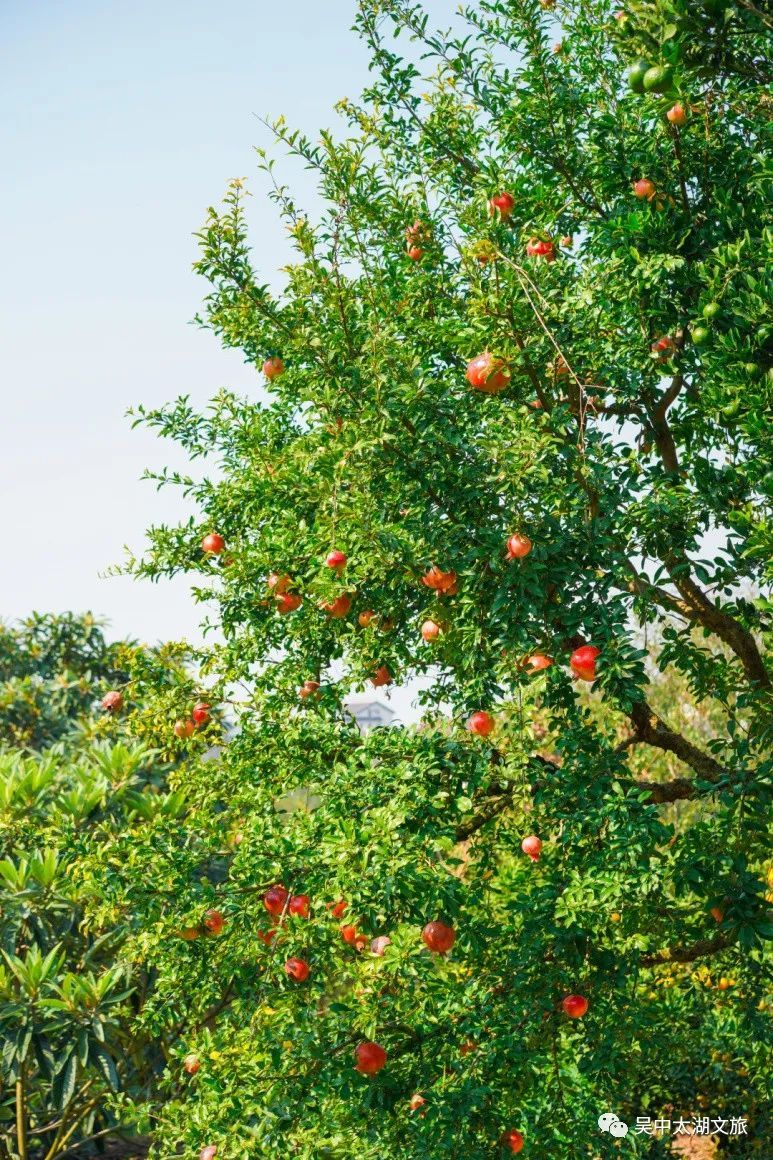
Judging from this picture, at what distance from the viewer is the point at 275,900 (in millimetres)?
4281

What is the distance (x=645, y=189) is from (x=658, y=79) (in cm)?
73

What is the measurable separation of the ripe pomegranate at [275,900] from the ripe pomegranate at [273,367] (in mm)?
2626

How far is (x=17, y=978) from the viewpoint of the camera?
7039 mm

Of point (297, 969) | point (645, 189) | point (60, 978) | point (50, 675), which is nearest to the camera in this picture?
point (297, 969)

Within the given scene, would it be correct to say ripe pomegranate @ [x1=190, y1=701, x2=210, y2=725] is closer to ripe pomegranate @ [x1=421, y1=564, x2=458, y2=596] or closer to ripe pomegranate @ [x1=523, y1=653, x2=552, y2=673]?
ripe pomegranate @ [x1=421, y1=564, x2=458, y2=596]

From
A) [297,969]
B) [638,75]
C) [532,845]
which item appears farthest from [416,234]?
[297,969]

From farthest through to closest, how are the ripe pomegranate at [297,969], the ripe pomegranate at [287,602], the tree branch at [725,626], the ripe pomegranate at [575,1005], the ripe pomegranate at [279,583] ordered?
the tree branch at [725,626], the ripe pomegranate at [287,602], the ripe pomegranate at [279,583], the ripe pomegranate at [297,969], the ripe pomegranate at [575,1005]

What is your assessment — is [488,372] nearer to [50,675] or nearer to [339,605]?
[339,605]

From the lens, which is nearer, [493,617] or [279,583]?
[493,617]

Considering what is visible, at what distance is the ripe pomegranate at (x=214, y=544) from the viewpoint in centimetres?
542

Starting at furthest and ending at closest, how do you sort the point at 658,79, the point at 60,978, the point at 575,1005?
the point at 60,978 → the point at 575,1005 → the point at 658,79

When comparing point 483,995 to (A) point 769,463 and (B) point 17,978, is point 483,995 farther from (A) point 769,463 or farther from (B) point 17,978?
(B) point 17,978

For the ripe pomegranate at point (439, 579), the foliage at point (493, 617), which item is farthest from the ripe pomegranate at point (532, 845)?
the ripe pomegranate at point (439, 579)

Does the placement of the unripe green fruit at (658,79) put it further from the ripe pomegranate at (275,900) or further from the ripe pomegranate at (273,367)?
the ripe pomegranate at (275,900)
